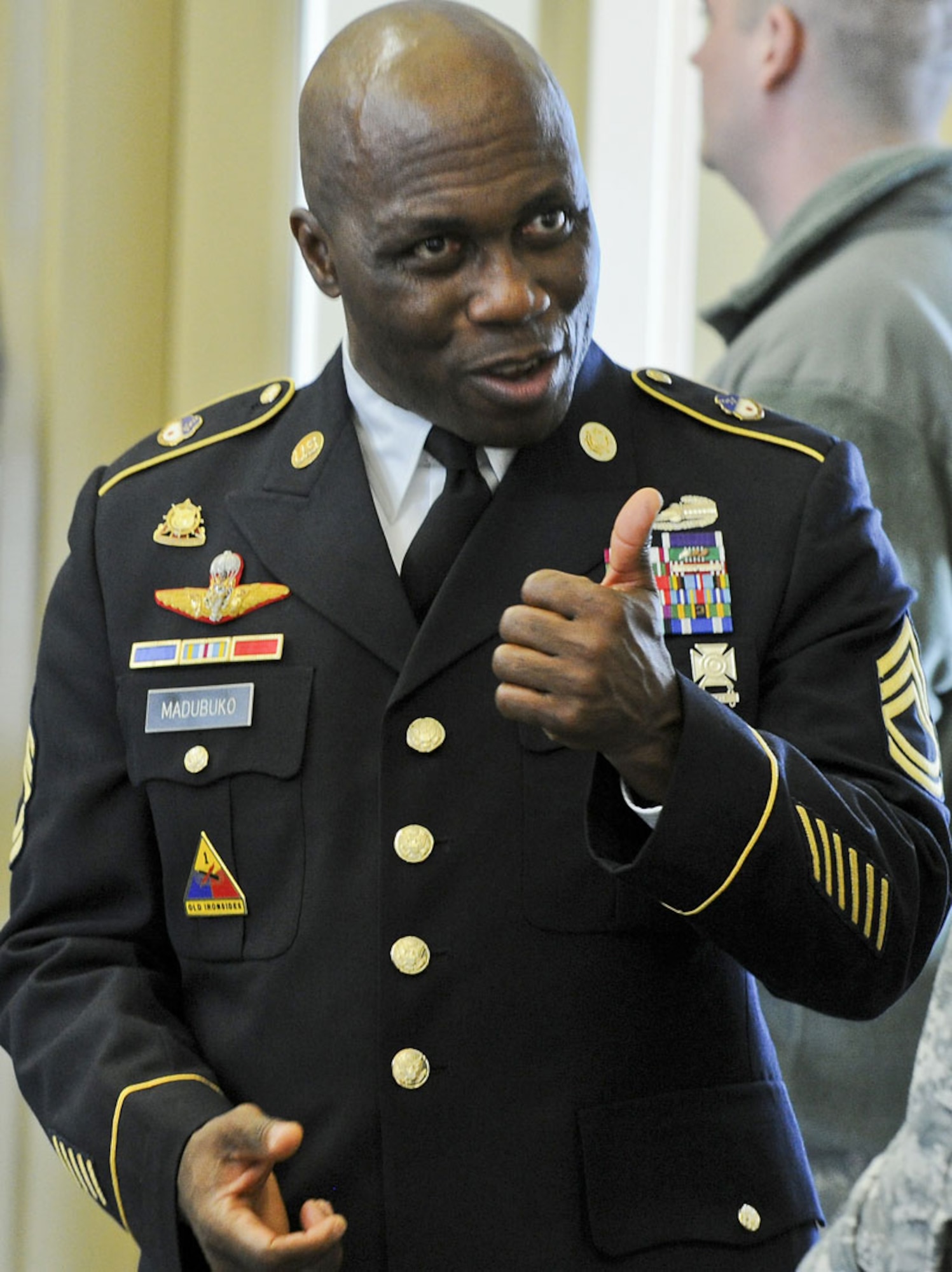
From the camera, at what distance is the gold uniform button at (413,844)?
56.2 inches

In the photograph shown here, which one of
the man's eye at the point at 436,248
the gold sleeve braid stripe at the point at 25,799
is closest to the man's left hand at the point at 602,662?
the man's eye at the point at 436,248

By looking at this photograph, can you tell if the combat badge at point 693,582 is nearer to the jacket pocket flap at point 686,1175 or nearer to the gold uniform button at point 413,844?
the gold uniform button at point 413,844

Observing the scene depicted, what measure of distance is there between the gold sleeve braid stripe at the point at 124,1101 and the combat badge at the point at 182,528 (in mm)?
449

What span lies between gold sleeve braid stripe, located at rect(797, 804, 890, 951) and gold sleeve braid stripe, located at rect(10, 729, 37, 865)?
27.3 inches

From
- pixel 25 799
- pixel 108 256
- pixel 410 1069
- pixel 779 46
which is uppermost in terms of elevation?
pixel 779 46

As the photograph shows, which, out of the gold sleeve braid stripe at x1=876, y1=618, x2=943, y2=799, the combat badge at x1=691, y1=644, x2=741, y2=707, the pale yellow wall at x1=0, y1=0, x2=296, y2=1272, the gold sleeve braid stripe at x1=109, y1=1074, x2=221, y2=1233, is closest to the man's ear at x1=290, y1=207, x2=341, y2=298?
the combat badge at x1=691, y1=644, x2=741, y2=707

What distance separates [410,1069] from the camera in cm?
140

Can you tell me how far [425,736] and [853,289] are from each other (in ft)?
3.69

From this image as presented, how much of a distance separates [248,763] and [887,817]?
19.8 inches

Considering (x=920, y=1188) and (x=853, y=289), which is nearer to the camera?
(x=920, y=1188)

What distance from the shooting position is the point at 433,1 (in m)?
1.60

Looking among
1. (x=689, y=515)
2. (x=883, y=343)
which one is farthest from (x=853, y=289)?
(x=689, y=515)

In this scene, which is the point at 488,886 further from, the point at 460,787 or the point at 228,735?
the point at 228,735

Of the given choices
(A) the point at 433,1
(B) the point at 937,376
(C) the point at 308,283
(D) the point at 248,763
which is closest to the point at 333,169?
(A) the point at 433,1
